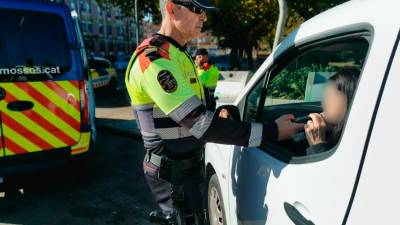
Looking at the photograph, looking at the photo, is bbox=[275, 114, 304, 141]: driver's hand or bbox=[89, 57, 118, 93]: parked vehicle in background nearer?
bbox=[275, 114, 304, 141]: driver's hand

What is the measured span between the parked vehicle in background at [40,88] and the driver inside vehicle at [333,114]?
302 centimetres

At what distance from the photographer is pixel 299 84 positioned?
7.79 feet

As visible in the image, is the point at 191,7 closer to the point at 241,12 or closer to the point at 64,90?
the point at 64,90

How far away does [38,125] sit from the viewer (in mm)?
3928

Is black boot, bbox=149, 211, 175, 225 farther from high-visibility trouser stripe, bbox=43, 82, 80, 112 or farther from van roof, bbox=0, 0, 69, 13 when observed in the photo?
van roof, bbox=0, 0, 69, 13

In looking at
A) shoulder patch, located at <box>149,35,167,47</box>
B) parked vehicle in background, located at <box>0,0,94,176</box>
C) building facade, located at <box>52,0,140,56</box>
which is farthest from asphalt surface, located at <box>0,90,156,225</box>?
building facade, located at <box>52,0,140,56</box>

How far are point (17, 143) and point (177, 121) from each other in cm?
276

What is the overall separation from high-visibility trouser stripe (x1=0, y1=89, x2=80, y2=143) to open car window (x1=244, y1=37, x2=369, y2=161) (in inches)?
93.0

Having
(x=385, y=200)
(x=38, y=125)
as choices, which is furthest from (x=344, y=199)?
(x=38, y=125)

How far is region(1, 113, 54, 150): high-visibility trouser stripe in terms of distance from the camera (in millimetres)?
3744

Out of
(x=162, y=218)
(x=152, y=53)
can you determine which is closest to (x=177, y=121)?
(x=152, y=53)

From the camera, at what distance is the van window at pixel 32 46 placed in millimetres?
3721

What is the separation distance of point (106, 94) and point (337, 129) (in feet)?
43.7

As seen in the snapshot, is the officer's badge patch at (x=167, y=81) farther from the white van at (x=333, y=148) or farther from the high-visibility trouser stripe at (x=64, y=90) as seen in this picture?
the high-visibility trouser stripe at (x=64, y=90)
